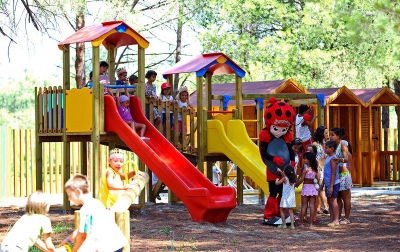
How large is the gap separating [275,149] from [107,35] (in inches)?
138

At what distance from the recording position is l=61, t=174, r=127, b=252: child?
3.83 metres

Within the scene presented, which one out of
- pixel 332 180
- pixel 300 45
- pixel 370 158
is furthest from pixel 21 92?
pixel 332 180

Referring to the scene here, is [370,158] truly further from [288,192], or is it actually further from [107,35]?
[107,35]

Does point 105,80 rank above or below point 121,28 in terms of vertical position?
below

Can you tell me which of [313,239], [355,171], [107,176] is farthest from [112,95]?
[355,171]

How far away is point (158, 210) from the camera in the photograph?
1008 centimetres

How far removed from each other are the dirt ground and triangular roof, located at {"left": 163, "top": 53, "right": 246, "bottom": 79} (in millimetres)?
2875

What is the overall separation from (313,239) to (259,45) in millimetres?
13206

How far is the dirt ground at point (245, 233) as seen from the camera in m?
6.41

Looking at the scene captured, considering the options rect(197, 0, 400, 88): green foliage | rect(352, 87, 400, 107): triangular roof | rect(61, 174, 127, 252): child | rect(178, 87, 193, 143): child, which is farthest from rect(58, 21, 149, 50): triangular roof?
rect(197, 0, 400, 88): green foliage

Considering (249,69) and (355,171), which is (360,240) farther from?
(249,69)

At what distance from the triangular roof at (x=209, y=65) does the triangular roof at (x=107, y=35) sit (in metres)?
1.26

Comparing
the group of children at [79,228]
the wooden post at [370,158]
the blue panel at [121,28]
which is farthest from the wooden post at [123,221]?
the wooden post at [370,158]

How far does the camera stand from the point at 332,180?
802 cm
